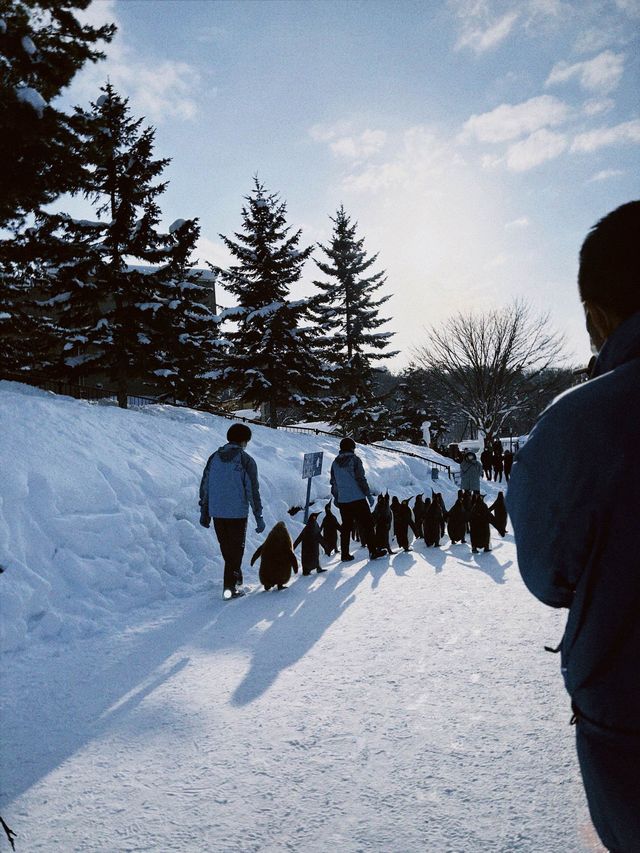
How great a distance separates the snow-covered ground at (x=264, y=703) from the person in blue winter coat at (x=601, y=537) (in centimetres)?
114

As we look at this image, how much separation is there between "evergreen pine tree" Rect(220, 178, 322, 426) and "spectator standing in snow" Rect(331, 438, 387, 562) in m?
15.0

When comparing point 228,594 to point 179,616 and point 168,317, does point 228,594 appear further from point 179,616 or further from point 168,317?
point 168,317

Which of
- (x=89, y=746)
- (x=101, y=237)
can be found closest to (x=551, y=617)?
(x=89, y=746)

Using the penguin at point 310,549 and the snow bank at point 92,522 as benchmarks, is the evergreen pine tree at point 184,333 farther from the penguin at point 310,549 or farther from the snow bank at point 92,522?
the penguin at point 310,549

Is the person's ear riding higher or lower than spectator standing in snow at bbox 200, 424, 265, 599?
higher

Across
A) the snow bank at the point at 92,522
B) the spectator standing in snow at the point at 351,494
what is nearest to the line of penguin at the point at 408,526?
the spectator standing in snow at the point at 351,494

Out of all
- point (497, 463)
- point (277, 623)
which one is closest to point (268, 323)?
point (497, 463)

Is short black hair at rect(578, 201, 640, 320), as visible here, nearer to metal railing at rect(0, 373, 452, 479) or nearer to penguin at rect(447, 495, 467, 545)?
penguin at rect(447, 495, 467, 545)

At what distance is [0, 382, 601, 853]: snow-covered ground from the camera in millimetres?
1979

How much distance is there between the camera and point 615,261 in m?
1.11

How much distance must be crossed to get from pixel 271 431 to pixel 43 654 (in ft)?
52.4

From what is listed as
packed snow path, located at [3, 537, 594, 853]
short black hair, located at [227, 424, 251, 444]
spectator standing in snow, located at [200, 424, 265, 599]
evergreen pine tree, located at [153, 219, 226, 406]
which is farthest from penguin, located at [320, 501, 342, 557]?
evergreen pine tree, located at [153, 219, 226, 406]

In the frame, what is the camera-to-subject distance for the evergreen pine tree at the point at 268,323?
22.4m

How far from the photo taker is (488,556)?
7035mm
